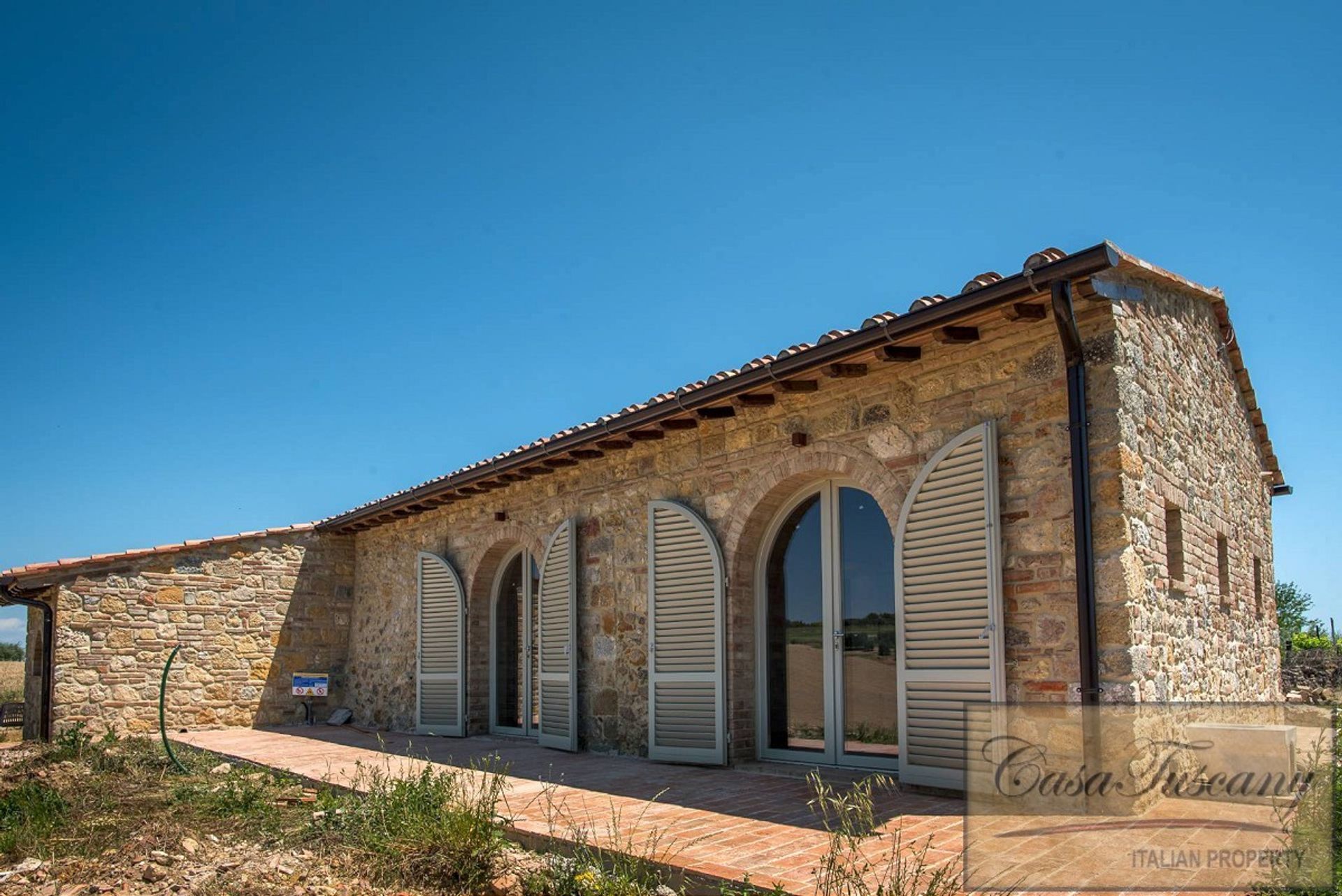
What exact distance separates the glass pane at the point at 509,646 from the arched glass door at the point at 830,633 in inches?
161

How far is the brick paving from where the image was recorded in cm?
426

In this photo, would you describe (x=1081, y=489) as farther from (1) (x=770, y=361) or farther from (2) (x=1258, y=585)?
(2) (x=1258, y=585)

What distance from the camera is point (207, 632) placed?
41.6ft

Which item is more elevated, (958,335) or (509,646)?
(958,335)

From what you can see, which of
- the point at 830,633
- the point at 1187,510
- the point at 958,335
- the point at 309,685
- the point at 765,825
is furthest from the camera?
the point at 309,685

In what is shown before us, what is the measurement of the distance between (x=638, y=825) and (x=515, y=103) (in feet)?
20.4

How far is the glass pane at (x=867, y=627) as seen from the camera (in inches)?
267

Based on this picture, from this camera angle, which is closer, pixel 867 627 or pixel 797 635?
pixel 867 627

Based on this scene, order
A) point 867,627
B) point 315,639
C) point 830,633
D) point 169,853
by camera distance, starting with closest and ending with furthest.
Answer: point 169,853
point 867,627
point 830,633
point 315,639

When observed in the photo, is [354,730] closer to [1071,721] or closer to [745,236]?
[745,236]

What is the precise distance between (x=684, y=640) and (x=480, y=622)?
4.02m

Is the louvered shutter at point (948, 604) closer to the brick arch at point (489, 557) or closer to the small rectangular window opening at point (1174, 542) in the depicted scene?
the small rectangular window opening at point (1174, 542)

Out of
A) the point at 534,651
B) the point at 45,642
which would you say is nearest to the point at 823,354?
the point at 534,651

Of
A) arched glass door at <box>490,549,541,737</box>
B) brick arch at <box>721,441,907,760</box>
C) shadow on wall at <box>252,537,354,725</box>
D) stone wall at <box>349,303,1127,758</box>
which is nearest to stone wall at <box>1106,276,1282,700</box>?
stone wall at <box>349,303,1127,758</box>
